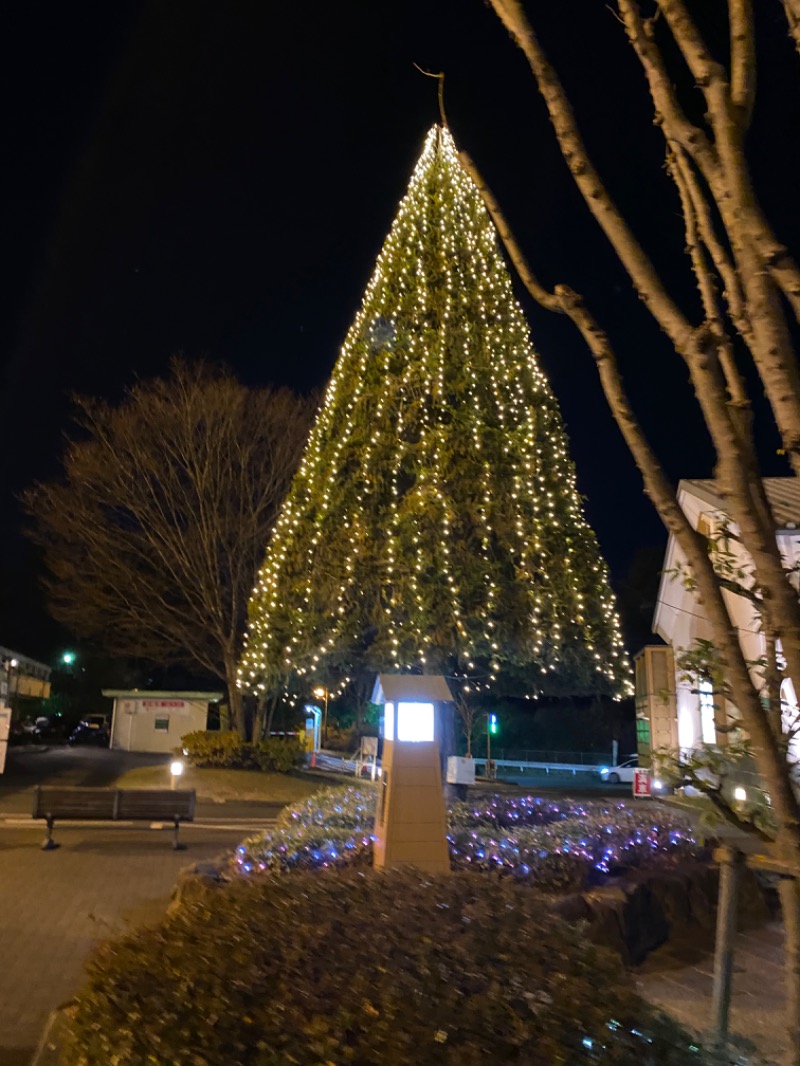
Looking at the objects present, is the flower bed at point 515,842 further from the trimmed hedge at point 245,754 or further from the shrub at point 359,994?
the trimmed hedge at point 245,754

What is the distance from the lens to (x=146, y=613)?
91.0ft

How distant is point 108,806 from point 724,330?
441 inches

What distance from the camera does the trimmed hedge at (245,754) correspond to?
23.3 m

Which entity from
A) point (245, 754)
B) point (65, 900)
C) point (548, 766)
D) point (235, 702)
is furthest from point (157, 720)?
point (65, 900)

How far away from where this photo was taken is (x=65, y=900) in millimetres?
9047

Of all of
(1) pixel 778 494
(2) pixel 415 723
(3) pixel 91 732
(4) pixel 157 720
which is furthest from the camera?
(3) pixel 91 732

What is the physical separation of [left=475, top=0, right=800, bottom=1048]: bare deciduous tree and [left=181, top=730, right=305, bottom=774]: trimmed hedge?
2101 centimetres

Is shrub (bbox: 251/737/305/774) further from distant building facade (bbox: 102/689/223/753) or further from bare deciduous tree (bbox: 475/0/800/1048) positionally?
bare deciduous tree (bbox: 475/0/800/1048)

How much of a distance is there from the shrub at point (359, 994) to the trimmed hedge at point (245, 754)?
1926 centimetres

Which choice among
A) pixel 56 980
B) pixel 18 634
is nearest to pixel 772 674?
pixel 56 980

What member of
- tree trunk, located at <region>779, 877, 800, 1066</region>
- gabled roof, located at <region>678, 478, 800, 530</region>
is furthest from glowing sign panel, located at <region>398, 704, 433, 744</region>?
gabled roof, located at <region>678, 478, 800, 530</region>

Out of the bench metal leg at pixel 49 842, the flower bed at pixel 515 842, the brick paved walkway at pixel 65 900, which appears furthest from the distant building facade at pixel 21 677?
the flower bed at pixel 515 842

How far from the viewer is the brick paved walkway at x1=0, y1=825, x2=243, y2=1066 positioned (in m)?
5.96

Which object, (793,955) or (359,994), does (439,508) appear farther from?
(793,955)
